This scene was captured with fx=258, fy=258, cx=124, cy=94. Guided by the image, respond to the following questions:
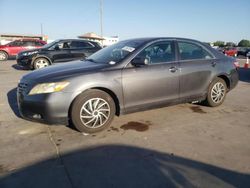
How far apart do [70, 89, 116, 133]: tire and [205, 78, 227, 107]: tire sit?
7.60 feet

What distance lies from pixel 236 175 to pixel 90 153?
1.80m

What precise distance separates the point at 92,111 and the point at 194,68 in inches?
88.7

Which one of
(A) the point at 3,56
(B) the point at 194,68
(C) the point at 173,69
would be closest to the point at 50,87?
(C) the point at 173,69

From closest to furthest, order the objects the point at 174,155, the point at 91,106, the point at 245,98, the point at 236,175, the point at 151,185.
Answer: the point at 151,185, the point at 236,175, the point at 174,155, the point at 91,106, the point at 245,98

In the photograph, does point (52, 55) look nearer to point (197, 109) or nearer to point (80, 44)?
point (80, 44)

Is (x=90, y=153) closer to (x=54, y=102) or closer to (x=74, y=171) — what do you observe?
(x=74, y=171)

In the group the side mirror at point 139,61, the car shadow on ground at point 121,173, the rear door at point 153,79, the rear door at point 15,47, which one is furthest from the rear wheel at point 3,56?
the car shadow on ground at point 121,173

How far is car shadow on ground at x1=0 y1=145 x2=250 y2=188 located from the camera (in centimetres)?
274

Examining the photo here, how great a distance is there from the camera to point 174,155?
133 inches

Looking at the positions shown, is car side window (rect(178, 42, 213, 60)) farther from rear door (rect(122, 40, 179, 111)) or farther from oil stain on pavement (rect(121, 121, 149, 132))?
oil stain on pavement (rect(121, 121, 149, 132))

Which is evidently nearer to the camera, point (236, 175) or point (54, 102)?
point (236, 175)

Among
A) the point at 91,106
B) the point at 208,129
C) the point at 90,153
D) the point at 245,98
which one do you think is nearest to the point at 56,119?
the point at 91,106

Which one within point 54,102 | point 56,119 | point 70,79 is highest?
point 70,79

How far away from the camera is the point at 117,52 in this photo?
488 cm
